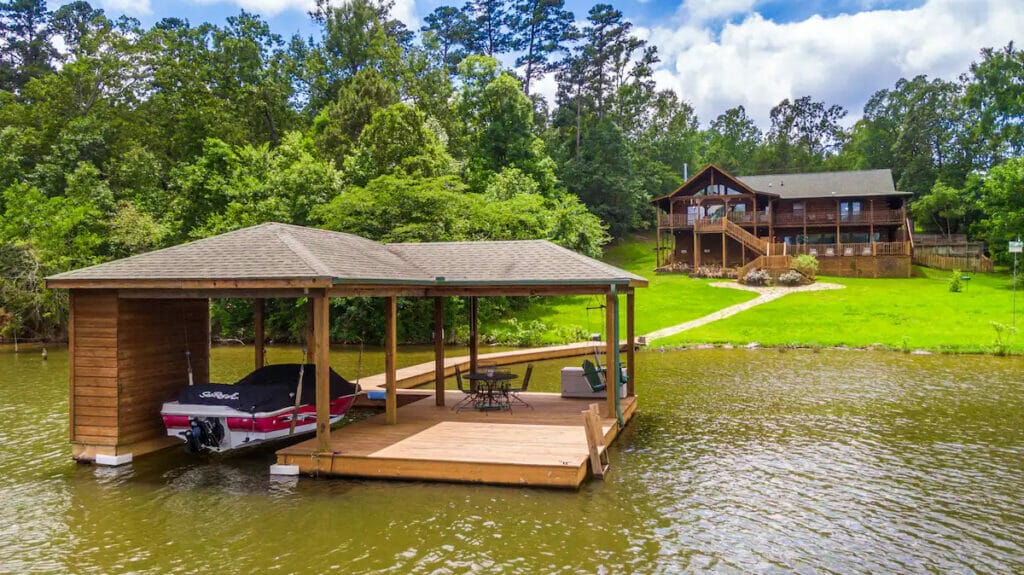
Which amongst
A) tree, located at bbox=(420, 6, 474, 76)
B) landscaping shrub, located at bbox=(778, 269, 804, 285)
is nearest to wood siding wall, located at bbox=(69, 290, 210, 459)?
landscaping shrub, located at bbox=(778, 269, 804, 285)

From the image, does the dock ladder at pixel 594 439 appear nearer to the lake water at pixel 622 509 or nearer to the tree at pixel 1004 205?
the lake water at pixel 622 509

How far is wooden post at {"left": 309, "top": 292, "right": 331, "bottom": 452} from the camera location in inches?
405

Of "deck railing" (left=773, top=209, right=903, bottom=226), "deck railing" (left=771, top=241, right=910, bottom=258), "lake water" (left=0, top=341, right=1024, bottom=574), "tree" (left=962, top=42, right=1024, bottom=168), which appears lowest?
"lake water" (left=0, top=341, right=1024, bottom=574)

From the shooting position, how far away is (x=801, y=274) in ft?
124

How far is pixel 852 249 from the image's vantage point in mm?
42406

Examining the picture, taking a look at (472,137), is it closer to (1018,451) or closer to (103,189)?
(103,189)

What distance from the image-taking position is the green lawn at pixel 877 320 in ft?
84.0

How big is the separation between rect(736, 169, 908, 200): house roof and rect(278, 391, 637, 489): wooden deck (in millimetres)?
40551

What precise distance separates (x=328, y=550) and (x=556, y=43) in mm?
62000

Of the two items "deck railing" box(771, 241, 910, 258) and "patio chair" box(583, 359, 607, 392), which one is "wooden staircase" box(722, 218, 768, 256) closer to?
"deck railing" box(771, 241, 910, 258)

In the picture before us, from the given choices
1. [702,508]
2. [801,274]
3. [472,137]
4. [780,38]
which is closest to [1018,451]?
[702,508]

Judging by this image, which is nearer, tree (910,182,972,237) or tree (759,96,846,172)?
tree (910,182,972,237)

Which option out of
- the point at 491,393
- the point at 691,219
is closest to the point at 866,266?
the point at 691,219

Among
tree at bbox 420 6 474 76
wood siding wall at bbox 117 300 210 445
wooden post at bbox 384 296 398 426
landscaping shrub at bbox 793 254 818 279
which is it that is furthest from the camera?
tree at bbox 420 6 474 76
